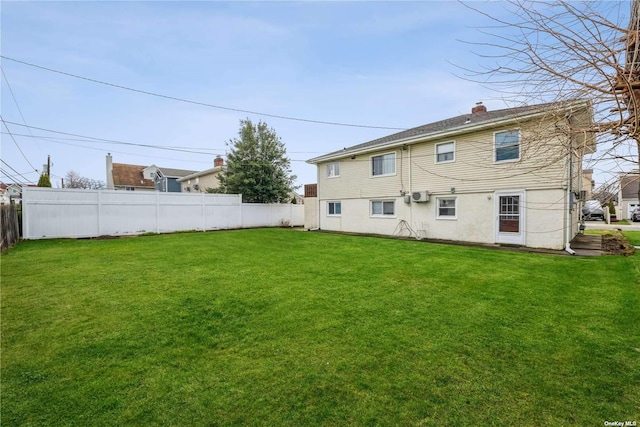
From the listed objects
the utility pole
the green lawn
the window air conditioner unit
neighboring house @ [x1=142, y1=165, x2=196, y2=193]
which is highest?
neighboring house @ [x1=142, y1=165, x2=196, y2=193]

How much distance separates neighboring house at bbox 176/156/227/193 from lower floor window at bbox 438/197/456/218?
70.6 ft

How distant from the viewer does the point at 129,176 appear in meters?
34.3

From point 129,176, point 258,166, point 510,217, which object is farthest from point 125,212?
point 129,176

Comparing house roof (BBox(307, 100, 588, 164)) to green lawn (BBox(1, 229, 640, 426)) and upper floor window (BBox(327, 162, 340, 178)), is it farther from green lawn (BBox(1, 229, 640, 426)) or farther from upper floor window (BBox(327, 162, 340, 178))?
green lawn (BBox(1, 229, 640, 426))

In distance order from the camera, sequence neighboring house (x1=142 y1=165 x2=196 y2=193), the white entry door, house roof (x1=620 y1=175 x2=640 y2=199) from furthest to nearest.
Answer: neighboring house (x1=142 y1=165 x2=196 y2=193) → the white entry door → house roof (x1=620 y1=175 x2=640 y2=199)

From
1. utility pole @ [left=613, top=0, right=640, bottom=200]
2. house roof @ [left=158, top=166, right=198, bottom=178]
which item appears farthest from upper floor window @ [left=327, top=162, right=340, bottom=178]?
house roof @ [left=158, top=166, right=198, bottom=178]

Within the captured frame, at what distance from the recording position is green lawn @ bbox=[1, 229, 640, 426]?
7.42 ft

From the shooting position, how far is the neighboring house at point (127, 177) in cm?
3262

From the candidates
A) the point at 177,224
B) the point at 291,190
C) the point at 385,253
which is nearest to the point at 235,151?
the point at 291,190

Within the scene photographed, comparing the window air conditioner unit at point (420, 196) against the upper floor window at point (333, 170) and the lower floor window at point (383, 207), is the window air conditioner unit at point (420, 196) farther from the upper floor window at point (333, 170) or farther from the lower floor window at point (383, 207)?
the upper floor window at point (333, 170)

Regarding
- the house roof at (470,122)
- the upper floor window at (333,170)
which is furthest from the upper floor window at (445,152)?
the upper floor window at (333,170)

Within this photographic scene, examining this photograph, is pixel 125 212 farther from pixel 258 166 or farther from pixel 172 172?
pixel 172 172

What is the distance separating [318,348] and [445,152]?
11435mm

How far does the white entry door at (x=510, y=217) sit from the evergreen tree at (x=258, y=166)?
14427 millimetres
